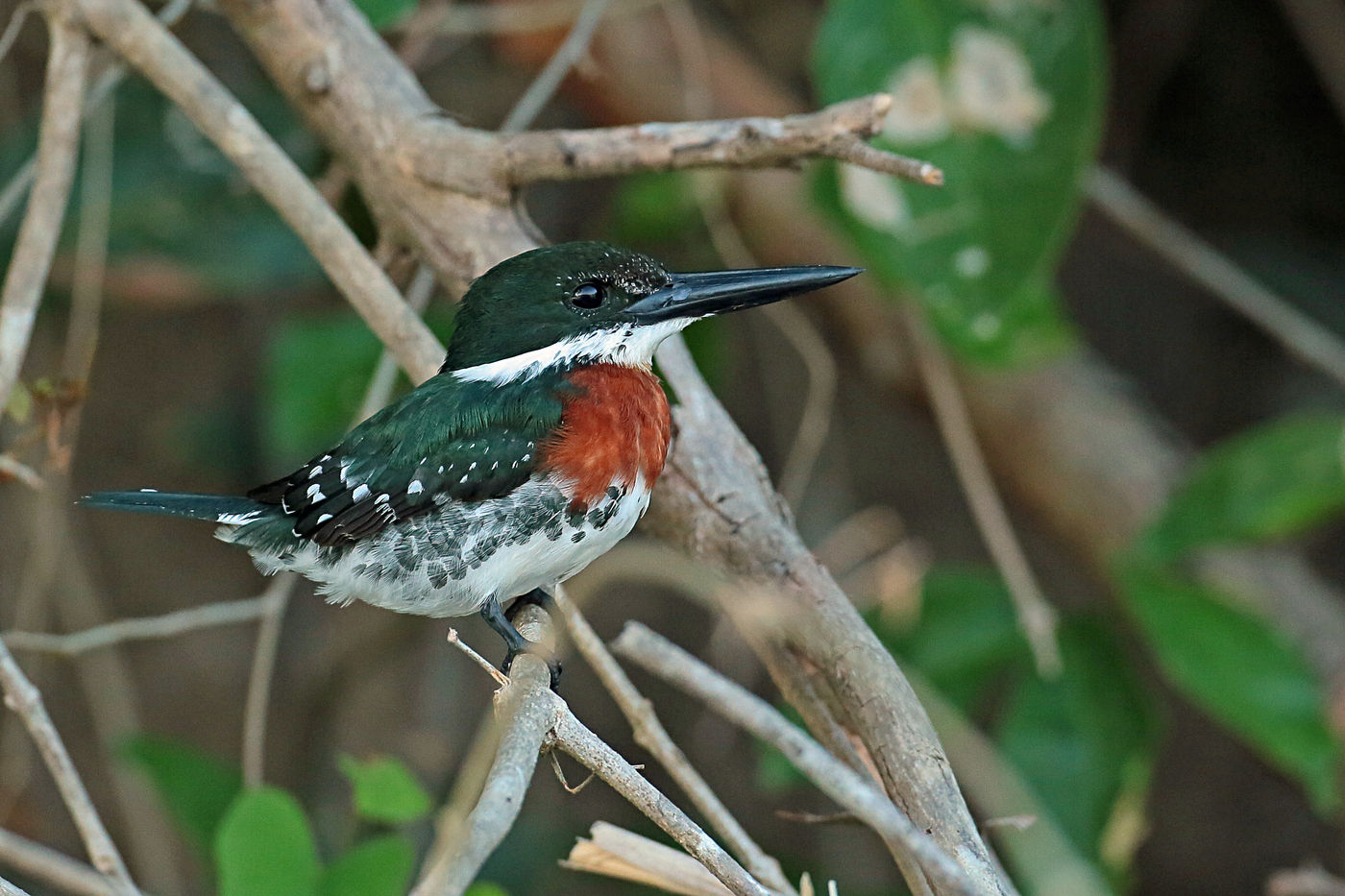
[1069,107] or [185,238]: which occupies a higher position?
[185,238]

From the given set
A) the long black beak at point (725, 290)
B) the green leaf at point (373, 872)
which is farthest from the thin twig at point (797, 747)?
the green leaf at point (373, 872)

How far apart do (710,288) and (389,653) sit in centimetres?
236

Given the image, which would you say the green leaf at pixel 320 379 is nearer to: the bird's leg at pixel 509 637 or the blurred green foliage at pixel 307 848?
the blurred green foliage at pixel 307 848

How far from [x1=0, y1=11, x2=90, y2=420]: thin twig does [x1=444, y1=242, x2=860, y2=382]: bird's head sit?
0.56 m

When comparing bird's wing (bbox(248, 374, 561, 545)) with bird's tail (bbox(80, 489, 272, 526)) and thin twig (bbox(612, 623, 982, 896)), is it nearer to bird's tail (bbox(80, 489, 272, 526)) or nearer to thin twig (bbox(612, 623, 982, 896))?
bird's tail (bbox(80, 489, 272, 526))

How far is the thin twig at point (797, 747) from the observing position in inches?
38.0

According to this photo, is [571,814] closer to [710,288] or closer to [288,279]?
[288,279]

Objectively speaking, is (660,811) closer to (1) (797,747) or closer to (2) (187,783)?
(1) (797,747)

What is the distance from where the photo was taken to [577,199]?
3.77 metres

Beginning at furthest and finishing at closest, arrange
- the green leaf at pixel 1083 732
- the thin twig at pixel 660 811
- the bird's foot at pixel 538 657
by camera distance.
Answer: the green leaf at pixel 1083 732
the bird's foot at pixel 538 657
the thin twig at pixel 660 811

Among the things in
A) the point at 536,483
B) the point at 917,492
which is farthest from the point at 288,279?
the point at 917,492

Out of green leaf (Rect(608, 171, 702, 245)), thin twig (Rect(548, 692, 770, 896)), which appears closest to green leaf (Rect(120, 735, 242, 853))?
green leaf (Rect(608, 171, 702, 245))

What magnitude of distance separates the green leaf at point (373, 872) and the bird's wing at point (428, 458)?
1.42 ft

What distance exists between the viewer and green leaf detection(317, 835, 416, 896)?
5.81 feet
